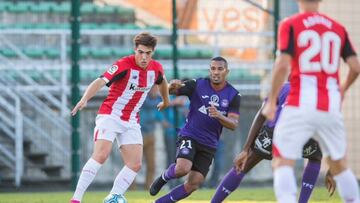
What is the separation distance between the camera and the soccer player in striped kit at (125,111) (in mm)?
10852

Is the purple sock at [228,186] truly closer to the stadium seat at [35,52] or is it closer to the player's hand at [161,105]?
the player's hand at [161,105]

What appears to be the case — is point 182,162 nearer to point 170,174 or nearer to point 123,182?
point 170,174

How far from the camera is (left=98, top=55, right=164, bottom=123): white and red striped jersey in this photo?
11.0 metres

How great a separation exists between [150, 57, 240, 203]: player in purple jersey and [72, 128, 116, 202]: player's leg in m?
0.60

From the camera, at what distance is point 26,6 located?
19422 millimetres

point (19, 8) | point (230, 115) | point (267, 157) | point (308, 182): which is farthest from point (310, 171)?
point (19, 8)

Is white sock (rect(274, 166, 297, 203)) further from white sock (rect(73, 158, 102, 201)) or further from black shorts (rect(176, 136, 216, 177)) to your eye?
white sock (rect(73, 158, 102, 201))

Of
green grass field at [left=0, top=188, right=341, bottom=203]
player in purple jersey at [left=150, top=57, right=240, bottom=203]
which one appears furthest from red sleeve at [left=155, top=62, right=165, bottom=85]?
green grass field at [left=0, top=188, right=341, bottom=203]

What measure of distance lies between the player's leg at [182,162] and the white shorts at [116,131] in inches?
19.7

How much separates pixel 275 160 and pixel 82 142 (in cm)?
1035

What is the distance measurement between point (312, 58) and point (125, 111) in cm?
373

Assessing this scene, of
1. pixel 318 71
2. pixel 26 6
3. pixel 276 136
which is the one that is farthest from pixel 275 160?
pixel 26 6

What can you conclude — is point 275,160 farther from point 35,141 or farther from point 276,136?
point 35,141

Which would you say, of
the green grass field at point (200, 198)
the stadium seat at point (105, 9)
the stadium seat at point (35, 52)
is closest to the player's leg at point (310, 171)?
the green grass field at point (200, 198)
